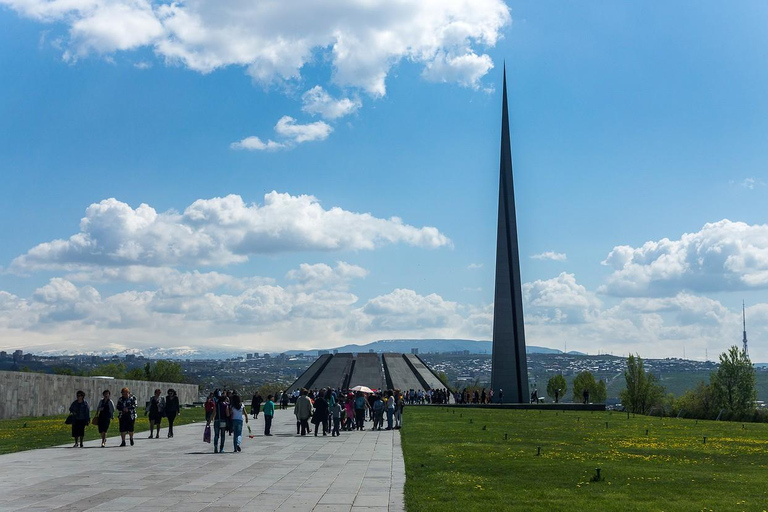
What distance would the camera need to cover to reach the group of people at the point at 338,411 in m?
26.9

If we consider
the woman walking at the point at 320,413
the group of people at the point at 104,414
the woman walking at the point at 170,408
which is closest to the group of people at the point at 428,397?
the woman walking at the point at 320,413

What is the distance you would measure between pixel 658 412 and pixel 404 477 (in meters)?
35.3

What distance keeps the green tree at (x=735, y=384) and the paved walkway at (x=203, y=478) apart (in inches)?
2044

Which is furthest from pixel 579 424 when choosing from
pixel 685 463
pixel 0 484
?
pixel 0 484

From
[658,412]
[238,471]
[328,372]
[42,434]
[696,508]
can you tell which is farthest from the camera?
[328,372]

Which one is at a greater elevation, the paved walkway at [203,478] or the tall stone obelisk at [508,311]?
the tall stone obelisk at [508,311]

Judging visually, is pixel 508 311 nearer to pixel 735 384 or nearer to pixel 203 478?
pixel 735 384

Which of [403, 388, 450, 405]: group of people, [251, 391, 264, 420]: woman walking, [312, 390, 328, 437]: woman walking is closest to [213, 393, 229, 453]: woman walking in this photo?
[312, 390, 328, 437]: woman walking

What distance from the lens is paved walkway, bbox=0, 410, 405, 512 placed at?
11414 millimetres

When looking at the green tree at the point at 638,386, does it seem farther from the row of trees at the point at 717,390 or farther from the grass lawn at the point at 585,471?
the grass lawn at the point at 585,471

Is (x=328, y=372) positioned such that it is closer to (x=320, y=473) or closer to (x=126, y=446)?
(x=126, y=446)

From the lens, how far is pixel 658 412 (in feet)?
150

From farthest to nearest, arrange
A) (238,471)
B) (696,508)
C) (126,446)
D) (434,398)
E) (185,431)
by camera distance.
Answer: (434,398), (185,431), (126,446), (238,471), (696,508)

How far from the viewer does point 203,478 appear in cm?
1445
